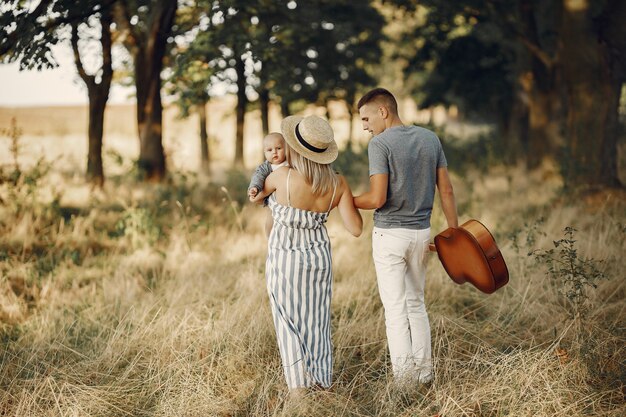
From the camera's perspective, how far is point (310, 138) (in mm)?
3830

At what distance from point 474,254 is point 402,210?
56 cm

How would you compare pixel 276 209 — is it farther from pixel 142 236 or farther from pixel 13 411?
pixel 142 236

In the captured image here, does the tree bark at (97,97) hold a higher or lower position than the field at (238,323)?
higher

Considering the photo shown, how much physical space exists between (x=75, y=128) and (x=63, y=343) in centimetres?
2861

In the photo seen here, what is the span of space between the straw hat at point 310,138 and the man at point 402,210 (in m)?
0.30

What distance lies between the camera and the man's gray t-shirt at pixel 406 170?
3.98 m

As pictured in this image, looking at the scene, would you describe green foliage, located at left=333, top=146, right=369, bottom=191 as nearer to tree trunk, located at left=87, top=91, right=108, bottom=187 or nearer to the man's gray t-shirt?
tree trunk, located at left=87, top=91, right=108, bottom=187

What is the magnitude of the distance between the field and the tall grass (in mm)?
18

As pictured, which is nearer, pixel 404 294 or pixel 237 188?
pixel 404 294

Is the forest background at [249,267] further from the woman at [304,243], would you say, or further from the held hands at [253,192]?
the held hands at [253,192]

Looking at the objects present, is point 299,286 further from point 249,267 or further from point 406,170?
point 249,267

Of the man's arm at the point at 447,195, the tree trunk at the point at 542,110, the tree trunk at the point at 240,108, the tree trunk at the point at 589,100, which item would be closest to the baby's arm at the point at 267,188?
the man's arm at the point at 447,195

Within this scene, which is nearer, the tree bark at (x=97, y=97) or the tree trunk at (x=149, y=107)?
the tree bark at (x=97, y=97)

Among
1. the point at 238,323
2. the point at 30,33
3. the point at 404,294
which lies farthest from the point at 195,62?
the point at 404,294
